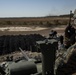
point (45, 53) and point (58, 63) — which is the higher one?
point (45, 53)

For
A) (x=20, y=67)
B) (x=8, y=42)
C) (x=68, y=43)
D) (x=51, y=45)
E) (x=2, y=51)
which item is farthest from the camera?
(x=8, y=42)

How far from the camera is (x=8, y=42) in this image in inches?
837

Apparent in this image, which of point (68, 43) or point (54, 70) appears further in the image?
point (68, 43)

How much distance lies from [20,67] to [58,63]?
104cm

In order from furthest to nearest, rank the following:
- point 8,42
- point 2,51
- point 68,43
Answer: point 8,42
point 2,51
point 68,43

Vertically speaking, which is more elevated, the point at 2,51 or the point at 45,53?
the point at 45,53

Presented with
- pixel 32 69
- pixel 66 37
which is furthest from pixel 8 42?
pixel 32 69

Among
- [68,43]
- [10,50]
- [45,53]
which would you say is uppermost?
[45,53]

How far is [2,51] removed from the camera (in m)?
18.6

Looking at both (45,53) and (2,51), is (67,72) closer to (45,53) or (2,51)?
(45,53)

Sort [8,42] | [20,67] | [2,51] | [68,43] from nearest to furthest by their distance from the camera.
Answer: [20,67], [68,43], [2,51], [8,42]

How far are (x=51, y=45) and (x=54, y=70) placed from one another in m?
0.90

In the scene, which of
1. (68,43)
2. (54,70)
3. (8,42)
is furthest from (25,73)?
(8,42)

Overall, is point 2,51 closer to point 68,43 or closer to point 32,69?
point 68,43
